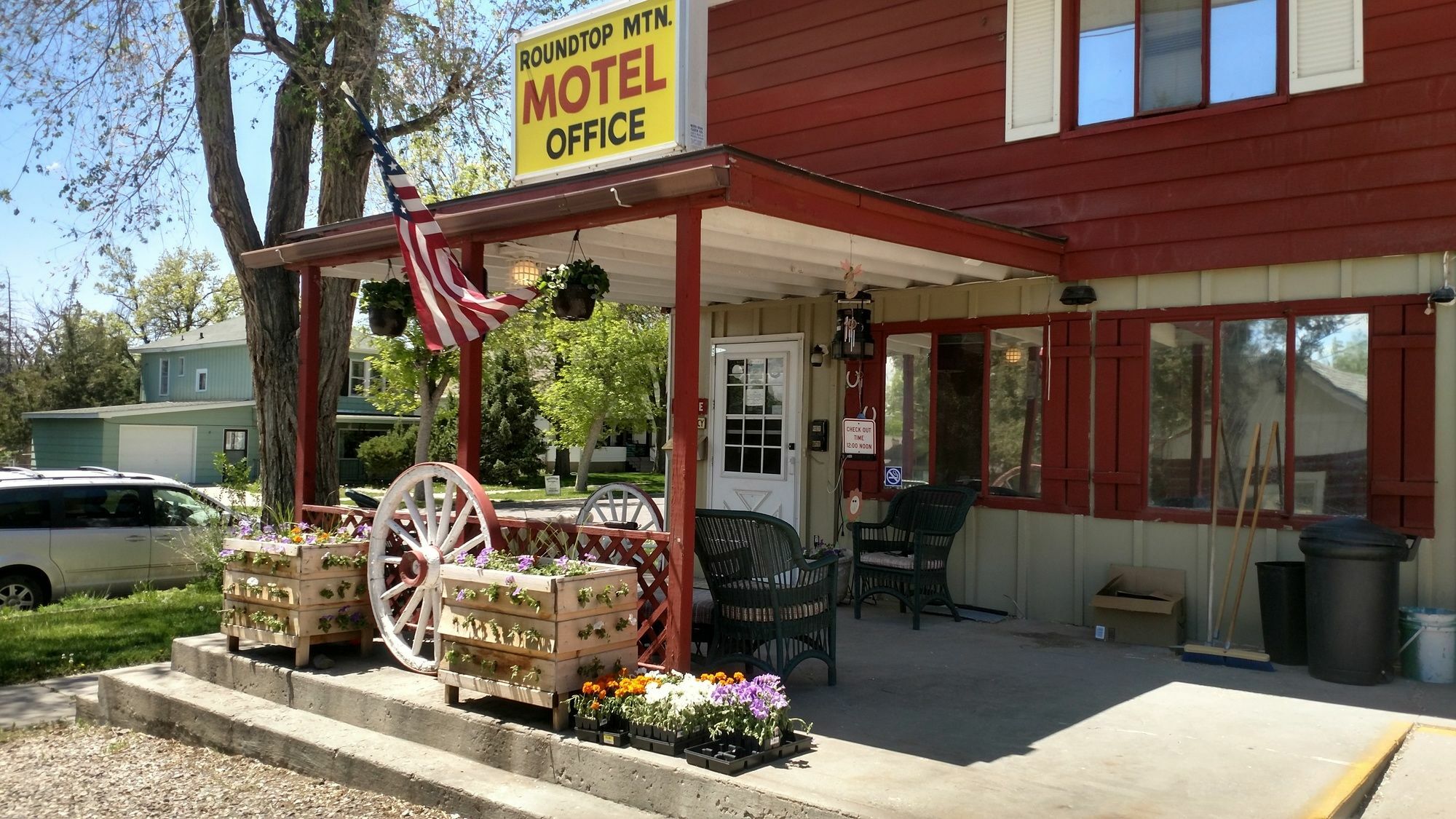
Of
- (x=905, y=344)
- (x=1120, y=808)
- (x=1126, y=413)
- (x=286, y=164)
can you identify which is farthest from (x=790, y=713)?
(x=286, y=164)

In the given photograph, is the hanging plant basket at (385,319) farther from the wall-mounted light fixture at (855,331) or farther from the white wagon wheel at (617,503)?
the wall-mounted light fixture at (855,331)

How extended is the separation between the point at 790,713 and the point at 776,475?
13.8 feet

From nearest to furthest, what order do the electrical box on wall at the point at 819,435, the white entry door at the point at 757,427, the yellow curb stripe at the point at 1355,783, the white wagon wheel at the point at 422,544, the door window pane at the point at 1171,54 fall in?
1. the yellow curb stripe at the point at 1355,783
2. the white wagon wheel at the point at 422,544
3. the door window pane at the point at 1171,54
4. the electrical box on wall at the point at 819,435
5. the white entry door at the point at 757,427

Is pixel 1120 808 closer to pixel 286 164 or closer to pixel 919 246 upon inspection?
pixel 919 246

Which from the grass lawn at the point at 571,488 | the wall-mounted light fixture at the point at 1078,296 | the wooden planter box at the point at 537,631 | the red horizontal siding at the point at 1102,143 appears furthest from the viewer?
the grass lawn at the point at 571,488

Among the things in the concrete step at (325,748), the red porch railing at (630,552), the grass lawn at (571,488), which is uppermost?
the red porch railing at (630,552)

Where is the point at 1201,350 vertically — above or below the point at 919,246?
below

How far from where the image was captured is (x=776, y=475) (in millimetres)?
9078

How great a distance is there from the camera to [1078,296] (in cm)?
739

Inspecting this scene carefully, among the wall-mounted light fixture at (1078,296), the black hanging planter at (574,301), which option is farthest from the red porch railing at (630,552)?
the wall-mounted light fixture at (1078,296)

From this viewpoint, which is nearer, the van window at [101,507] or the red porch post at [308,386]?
the red porch post at [308,386]

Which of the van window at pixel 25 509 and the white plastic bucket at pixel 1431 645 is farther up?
the van window at pixel 25 509

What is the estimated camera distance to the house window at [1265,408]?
21.3ft

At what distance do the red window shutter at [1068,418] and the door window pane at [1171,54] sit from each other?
156cm
